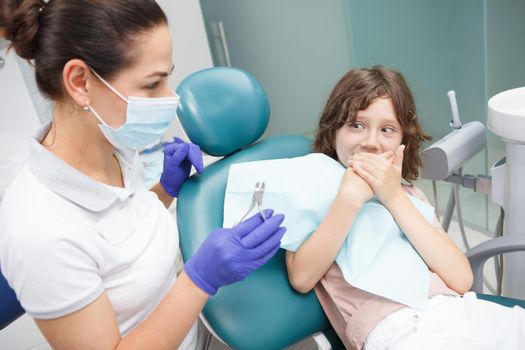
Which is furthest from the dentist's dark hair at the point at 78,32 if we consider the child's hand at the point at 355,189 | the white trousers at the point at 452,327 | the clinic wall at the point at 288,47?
the clinic wall at the point at 288,47

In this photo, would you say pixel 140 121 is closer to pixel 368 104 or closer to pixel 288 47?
pixel 368 104

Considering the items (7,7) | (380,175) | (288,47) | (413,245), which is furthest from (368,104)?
(288,47)

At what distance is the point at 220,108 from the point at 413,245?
65 centimetres

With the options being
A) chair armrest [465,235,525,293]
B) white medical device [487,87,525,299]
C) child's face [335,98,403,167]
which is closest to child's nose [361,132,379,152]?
child's face [335,98,403,167]

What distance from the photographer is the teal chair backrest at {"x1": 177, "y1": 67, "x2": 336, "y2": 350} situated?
1.00 m

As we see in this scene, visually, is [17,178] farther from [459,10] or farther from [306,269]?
[459,10]

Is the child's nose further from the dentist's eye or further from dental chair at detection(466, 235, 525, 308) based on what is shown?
the dentist's eye

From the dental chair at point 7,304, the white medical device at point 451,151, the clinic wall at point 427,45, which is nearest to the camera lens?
the dental chair at point 7,304

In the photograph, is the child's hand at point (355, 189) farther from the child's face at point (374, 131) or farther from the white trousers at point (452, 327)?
the white trousers at point (452, 327)

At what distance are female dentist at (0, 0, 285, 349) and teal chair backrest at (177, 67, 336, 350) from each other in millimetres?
174

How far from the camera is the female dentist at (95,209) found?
726 mm

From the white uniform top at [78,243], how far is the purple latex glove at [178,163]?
19 centimetres

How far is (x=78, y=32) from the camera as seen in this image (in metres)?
0.78

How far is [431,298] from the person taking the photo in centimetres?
99
